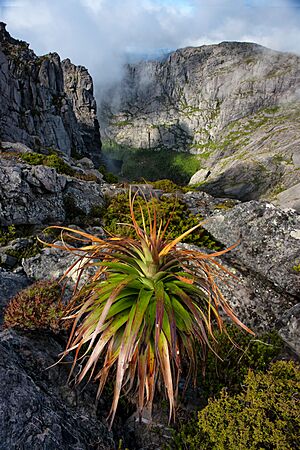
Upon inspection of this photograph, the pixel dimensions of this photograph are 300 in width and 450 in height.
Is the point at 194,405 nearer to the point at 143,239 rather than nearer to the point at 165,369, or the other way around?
the point at 165,369

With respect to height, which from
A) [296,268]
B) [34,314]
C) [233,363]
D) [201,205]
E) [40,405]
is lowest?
[233,363]

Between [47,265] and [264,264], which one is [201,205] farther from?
[47,265]

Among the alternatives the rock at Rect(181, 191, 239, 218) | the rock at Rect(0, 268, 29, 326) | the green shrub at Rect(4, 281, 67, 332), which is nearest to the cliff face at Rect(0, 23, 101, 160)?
the rock at Rect(181, 191, 239, 218)

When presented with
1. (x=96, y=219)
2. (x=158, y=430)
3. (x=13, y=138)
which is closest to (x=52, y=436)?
(x=158, y=430)

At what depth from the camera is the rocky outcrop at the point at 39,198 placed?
11891 millimetres

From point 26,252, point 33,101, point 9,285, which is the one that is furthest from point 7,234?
point 33,101

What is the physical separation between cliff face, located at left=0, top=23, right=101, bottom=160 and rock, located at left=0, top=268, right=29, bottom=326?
56.4 metres

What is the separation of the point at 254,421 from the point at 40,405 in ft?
7.88

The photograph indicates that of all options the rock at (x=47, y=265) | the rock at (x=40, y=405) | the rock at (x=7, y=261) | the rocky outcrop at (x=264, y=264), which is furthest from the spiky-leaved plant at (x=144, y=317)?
the rock at (x=7, y=261)

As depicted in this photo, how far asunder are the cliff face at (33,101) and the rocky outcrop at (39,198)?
48431 millimetres

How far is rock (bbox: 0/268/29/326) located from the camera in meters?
5.89

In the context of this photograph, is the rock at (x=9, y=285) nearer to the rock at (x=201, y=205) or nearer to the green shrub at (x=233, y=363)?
the green shrub at (x=233, y=363)

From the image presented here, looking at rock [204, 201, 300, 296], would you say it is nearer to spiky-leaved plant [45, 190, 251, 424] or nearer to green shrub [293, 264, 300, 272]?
green shrub [293, 264, 300, 272]

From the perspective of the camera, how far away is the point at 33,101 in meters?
74.1
